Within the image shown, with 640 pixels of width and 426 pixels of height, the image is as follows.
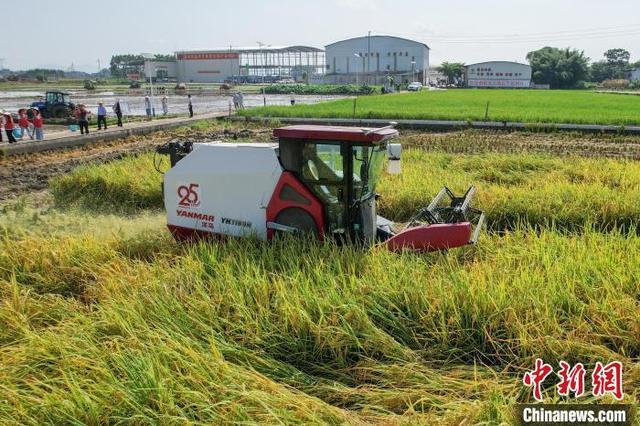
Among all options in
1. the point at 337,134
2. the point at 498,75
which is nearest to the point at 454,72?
the point at 498,75

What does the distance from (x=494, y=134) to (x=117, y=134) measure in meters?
14.2

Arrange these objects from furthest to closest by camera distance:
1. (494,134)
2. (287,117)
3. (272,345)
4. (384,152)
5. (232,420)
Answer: (287,117) → (494,134) → (384,152) → (272,345) → (232,420)

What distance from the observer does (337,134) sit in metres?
5.70

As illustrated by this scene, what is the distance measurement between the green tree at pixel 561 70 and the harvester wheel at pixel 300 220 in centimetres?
8119

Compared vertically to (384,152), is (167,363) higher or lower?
lower

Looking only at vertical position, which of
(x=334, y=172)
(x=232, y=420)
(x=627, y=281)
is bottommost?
(x=232, y=420)

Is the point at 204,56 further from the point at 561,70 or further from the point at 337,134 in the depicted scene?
the point at 337,134

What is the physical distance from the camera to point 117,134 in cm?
1934

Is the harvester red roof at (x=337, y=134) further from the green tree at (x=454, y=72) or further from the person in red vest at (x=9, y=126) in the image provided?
the green tree at (x=454, y=72)

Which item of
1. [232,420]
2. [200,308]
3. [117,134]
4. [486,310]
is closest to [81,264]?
[200,308]

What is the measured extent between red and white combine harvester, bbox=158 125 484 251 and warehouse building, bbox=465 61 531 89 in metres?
77.1

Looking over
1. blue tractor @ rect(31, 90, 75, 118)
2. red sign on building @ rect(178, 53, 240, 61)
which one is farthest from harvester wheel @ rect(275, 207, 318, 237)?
red sign on building @ rect(178, 53, 240, 61)

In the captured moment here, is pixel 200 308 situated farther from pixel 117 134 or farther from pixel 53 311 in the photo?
pixel 117 134

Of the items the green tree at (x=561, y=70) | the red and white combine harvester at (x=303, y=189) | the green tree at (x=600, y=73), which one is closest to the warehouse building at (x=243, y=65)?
the green tree at (x=561, y=70)
